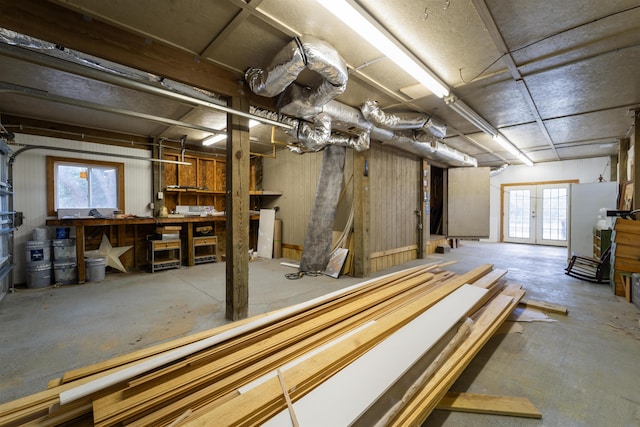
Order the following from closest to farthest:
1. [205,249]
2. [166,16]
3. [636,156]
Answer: [166,16]
[636,156]
[205,249]

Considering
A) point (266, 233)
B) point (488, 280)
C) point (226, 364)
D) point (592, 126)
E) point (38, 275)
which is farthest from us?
point (266, 233)

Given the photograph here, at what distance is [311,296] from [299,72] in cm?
261

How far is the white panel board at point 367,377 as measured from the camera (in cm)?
103

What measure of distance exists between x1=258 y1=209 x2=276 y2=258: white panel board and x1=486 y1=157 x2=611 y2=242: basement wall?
769cm

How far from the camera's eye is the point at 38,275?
3.86m

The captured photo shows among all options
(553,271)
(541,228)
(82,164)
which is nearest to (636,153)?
(553,271)

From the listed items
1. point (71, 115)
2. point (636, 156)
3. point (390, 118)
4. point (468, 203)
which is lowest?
point (468, 203)

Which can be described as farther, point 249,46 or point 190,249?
point 190,249

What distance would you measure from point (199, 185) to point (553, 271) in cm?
760

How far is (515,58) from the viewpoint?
8.39 feet

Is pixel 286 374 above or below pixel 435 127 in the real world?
below

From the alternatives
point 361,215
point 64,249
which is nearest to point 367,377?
point 361,215

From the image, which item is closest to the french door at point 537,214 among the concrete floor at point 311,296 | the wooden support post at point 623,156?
the wooden support post at point 623,156

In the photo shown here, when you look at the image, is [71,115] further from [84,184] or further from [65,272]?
[65,272]
